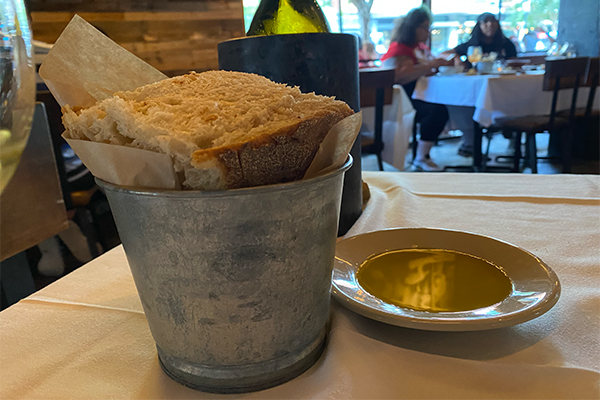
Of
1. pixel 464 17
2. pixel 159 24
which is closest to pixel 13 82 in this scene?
pixel 159 24

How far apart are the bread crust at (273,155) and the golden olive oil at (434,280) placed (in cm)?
18

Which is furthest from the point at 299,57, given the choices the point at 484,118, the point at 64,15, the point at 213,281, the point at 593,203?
the point at 484,118

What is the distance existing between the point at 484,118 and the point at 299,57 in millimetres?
2404

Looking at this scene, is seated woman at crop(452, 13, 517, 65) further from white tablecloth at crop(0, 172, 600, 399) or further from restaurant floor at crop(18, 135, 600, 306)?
white tablecloth at crop(0, 172, 600, 399)

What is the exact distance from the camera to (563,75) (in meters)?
2.40

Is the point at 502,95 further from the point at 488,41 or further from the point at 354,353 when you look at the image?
the point at 354,353

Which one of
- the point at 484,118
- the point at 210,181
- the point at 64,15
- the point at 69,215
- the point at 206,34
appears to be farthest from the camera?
the point at 484,118

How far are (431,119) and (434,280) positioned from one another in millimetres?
3227

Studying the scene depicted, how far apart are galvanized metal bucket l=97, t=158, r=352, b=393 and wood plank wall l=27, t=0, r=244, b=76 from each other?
6.67 feet

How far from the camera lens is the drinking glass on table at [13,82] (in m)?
0.34

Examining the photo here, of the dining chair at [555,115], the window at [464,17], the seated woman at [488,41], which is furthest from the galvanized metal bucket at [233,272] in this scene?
the window at [464,17]

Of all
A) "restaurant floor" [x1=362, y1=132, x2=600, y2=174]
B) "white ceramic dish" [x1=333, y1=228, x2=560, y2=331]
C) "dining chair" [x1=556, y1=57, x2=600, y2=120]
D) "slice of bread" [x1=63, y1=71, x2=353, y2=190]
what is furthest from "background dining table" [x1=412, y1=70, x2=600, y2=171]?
"slice of bread" [x1=63, y1=71, x2=353, y2=190]

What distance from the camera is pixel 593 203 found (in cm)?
71

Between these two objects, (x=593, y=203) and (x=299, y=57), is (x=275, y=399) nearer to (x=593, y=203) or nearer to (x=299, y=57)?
(x=299, y=57)
